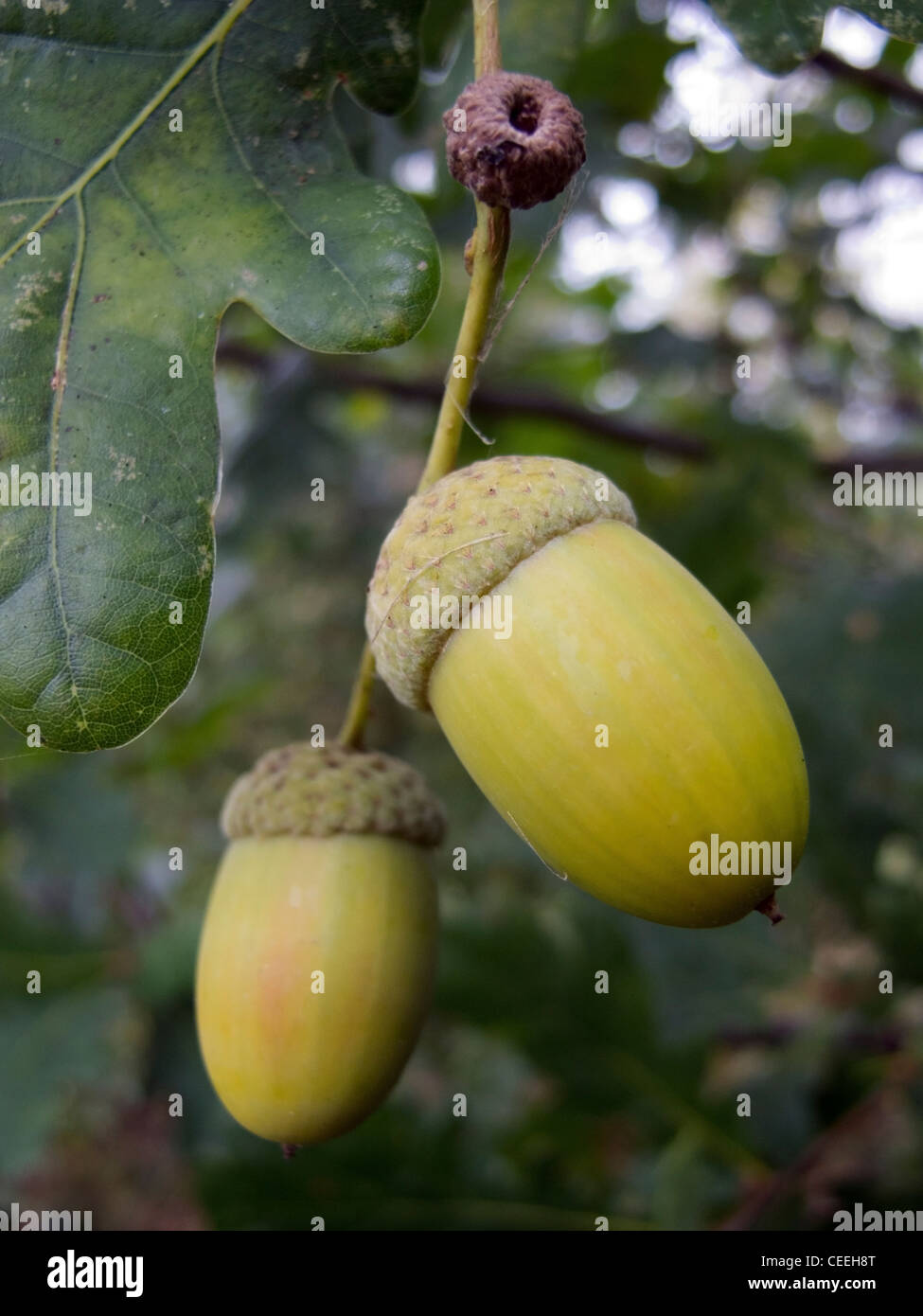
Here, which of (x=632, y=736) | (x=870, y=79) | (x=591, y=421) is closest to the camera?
(x=632, y=736)

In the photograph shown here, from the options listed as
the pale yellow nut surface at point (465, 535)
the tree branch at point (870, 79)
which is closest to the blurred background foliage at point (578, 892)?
the tree branch at point (870, 79)

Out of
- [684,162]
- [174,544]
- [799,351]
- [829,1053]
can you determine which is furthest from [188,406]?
[799,351]

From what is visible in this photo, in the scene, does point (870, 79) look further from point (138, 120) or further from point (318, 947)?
point (318, 947)

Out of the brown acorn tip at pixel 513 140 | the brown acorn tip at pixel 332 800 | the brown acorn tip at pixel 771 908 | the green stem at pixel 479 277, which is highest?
the brown acorn tip at pixel 513 140

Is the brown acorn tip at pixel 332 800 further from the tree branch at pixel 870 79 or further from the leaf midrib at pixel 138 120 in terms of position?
the tree branch at pixel 870 79

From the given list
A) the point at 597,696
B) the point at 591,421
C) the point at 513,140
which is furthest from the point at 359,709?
the point at 591,421

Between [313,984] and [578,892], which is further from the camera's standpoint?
[578,892]
